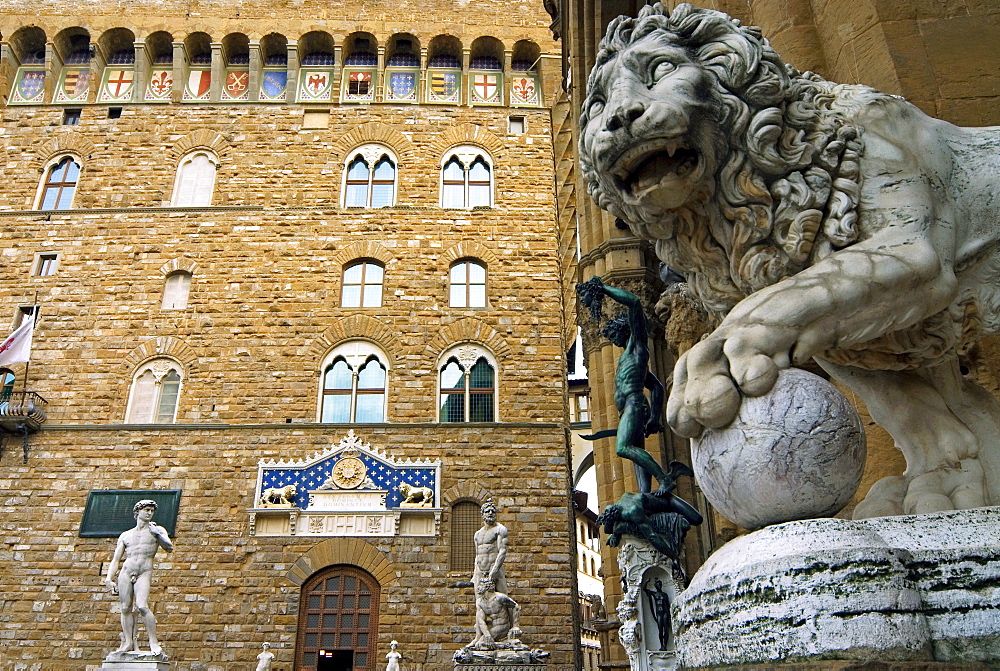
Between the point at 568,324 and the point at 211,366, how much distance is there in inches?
406

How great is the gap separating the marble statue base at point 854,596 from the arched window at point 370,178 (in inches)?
684

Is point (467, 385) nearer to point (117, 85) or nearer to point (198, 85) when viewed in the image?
point (198, 85)

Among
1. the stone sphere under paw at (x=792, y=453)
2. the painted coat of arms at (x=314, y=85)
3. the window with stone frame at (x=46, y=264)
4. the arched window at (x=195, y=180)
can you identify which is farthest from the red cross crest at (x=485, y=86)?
the stone sphere under paw at (x=792, y=453)

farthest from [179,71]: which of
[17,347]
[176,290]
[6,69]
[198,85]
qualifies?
[17,347]

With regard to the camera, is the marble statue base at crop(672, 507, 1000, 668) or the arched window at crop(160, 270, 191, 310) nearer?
the marble statue base at crop(672, 507, 1000, 668)

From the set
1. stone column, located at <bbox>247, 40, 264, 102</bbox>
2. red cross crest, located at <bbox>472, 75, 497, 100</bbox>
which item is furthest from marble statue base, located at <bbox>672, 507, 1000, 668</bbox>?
stone column, located at <bbox>247, 40, 264, 102</bbox>

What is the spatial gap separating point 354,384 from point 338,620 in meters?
4.47

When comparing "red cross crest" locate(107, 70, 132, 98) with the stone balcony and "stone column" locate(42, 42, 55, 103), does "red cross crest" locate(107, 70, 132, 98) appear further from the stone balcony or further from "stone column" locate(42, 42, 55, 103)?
the stone balcony

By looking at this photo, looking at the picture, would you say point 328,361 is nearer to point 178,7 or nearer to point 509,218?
point 509,218

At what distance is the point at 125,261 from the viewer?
17.5 metres

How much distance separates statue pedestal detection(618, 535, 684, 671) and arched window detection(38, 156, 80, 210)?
17.0m

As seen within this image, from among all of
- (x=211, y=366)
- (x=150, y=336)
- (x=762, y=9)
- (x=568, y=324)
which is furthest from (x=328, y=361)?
(x=762, y=9)

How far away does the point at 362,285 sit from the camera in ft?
57.3

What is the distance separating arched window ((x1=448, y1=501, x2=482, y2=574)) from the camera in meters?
15.0
